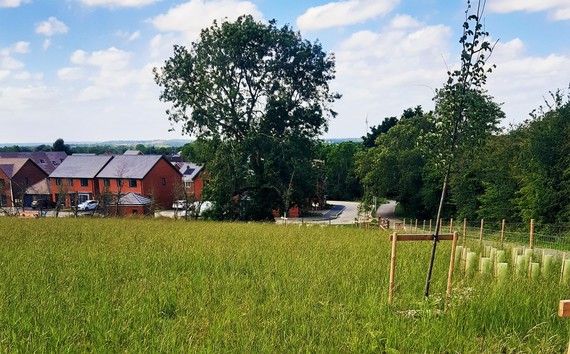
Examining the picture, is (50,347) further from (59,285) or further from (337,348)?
(337,348)

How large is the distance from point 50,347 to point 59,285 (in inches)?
97.2

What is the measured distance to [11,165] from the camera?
172 feet

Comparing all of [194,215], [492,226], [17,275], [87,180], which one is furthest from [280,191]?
[87,180]

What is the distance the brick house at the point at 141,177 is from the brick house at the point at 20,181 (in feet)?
27.6

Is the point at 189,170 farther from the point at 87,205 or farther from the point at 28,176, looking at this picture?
the point at 28,176

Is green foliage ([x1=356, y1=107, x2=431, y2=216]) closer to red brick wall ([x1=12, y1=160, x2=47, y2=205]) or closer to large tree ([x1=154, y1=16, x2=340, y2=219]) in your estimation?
large tree ([x1=154, y1=16, x2=340, y2=219])

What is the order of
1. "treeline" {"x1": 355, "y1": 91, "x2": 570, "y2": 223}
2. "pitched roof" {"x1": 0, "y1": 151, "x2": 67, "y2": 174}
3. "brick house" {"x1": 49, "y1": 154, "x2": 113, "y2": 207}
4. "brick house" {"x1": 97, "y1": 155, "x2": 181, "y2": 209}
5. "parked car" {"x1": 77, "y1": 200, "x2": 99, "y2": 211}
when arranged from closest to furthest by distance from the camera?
"treeline" {"x1": 355, "y1": 91, "x2": 570, "y2": 223}
"parked car" {"x1": 77, "y1": 200, "x2": 99, "y2": 211}
"brick house" {"x1": 97, "y1": 155, "x2": 181, "y2": 209}
"brick house" {"x1": 49, "y1": 154, "x2": 113, "y2": 207}
"pitched roof" {"x1": 0, "y1": 151, "x2": 67, "y2": 174}

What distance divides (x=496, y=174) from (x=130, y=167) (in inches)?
1533

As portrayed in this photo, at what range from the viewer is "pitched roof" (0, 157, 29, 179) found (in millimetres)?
51250

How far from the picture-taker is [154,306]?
5477 millimetres

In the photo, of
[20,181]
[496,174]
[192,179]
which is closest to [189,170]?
[192,179]

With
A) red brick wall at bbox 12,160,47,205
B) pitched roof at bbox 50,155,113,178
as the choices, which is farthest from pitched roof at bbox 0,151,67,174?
pitched roof at bbox 50,155,113,178

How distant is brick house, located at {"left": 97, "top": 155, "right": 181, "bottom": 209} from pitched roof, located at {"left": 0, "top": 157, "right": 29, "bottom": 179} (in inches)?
501

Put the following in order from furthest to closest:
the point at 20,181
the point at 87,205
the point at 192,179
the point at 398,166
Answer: the point at 192,179
the point at 20,181
the point at 87,205
the point at 398,166
